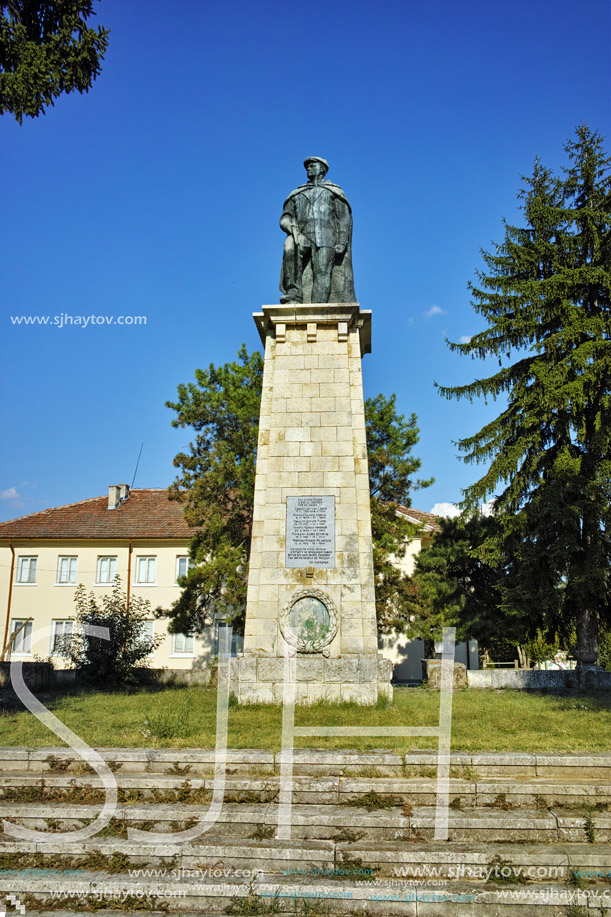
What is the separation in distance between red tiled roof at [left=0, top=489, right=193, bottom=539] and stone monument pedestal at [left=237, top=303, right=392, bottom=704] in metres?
20.3

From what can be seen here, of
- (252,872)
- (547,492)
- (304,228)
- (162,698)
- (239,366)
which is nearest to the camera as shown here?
(252,872)

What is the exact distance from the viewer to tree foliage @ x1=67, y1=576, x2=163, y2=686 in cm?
1228

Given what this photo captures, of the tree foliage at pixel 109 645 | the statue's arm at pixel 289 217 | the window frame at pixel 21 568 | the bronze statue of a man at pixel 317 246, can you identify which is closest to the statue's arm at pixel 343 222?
the bronze statue of a man at pixel 317 246

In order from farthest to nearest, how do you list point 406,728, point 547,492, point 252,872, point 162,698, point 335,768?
point 547,492, point 162,698, point 406,728, point 335,768, point 252,872

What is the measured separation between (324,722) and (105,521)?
1044 inches

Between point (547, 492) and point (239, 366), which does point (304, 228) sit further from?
point (239, 366)

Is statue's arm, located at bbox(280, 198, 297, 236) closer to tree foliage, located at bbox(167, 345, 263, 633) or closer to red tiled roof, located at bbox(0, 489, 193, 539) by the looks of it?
tree foliage, located at bbox(167, 345, 263, 633)

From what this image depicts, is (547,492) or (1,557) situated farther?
(1,557)

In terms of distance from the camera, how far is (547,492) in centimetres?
1514

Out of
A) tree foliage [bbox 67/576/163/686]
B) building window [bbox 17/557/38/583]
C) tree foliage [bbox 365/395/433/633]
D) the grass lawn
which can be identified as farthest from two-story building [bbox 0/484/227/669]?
the grass lawn

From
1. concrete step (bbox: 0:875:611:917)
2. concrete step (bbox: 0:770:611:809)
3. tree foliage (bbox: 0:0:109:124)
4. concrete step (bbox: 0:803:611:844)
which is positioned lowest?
concrete step (bbox: 0:875:611:917)

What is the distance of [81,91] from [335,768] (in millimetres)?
10117

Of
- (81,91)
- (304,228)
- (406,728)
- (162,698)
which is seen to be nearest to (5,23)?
(81,91)

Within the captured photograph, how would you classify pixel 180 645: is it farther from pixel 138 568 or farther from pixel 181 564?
pixel 138 568
